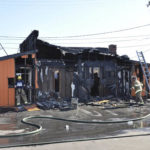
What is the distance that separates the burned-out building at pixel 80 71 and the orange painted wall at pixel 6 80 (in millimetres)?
2088

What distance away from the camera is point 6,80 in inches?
493

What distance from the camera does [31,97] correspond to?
1375 cm

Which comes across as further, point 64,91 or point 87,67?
point 87,67

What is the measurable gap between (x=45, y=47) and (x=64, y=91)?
11.7 ft

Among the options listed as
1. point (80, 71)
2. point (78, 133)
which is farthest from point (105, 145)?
point (80, 71)

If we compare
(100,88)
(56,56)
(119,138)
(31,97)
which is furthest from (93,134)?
(100,88)

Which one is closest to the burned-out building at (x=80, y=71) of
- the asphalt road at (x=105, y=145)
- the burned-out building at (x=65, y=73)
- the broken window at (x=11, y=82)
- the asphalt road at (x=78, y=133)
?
the burned-out building at (x=65, y=73)

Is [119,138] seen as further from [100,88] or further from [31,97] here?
[100,88]

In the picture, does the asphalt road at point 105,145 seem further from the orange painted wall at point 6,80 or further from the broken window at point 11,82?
the broken window at point 11,82

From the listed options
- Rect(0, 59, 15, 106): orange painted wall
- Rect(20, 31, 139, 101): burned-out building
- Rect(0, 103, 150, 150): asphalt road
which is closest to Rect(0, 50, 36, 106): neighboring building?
Rect(0, 59, 15, 106): orange painted wall

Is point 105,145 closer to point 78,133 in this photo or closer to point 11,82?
point 78,133

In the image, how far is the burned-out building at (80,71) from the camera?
14.7m

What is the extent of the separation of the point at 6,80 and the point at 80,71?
590cm

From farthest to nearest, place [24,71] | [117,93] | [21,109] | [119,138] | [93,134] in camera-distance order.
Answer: [117,93]
[24,71]
[21,109]
[93,134]
[119,138]
